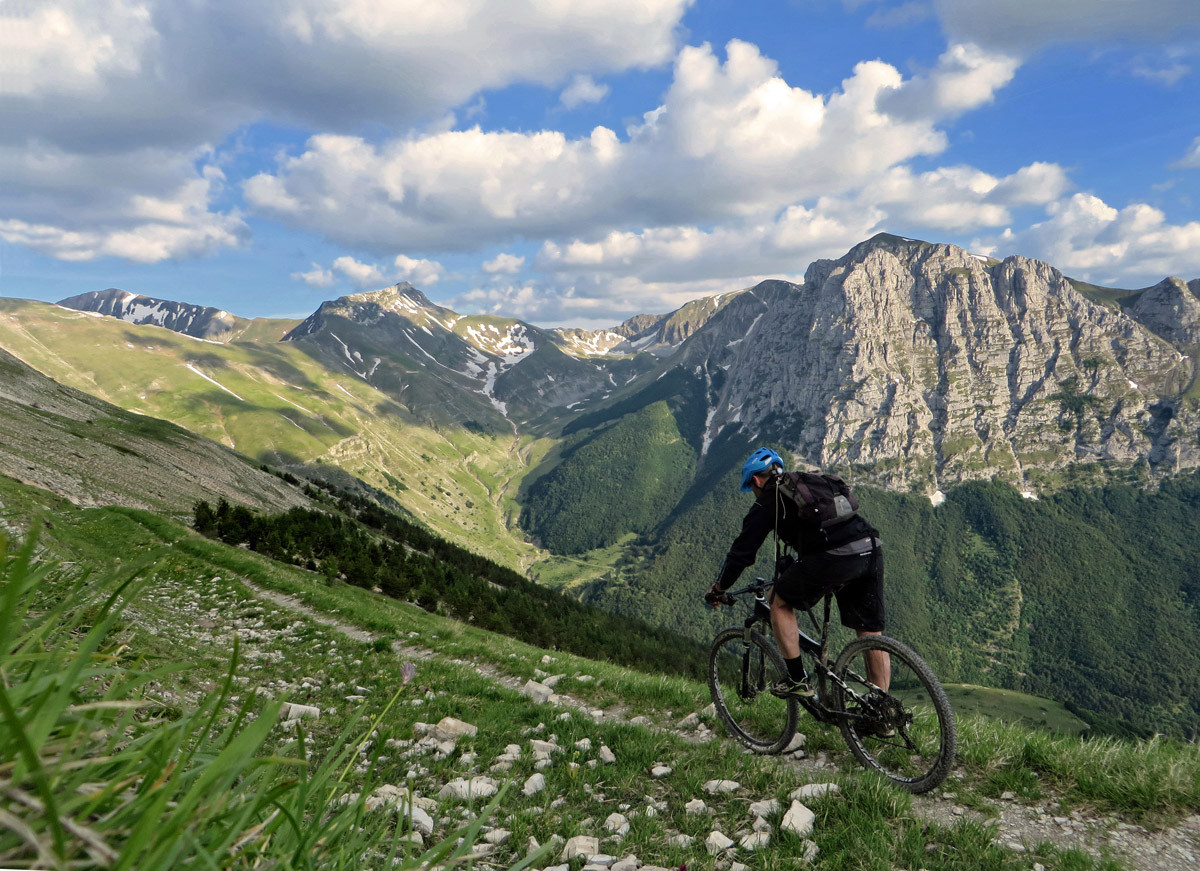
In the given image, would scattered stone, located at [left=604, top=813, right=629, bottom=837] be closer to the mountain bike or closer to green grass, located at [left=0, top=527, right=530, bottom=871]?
the mountain bike

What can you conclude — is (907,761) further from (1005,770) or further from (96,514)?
(96,514)

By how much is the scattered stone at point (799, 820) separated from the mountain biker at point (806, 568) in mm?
2281

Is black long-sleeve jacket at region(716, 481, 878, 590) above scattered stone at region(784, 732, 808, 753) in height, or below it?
above

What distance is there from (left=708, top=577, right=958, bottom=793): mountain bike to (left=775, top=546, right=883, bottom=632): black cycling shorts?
0.87 feet

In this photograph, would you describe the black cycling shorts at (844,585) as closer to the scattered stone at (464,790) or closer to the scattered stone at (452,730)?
the scattered stone at (464,790)

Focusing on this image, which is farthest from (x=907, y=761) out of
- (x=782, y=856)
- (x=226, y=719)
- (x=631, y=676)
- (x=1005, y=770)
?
(x=226, y=719)

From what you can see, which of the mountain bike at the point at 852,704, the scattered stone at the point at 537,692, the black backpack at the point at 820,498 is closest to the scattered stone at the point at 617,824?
the mountain bike at the point at 852,704

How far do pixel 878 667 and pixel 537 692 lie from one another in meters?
6.01

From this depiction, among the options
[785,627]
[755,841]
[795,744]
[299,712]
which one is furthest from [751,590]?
[299,712]

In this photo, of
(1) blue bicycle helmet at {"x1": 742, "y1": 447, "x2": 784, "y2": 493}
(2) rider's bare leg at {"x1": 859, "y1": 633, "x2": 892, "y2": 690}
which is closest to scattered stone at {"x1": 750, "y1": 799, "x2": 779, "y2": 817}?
(2) rider's bare leg at {"x1": 859, "y1": 633, "x2": 892, "y2": 690}

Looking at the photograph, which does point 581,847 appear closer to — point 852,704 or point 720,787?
point 720,787

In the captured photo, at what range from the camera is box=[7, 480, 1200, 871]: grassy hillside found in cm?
135

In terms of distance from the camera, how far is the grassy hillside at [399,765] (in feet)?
4.42

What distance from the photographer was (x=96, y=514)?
23609 millimetres
